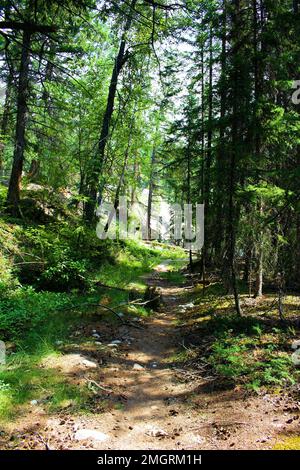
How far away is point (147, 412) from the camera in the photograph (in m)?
5.06

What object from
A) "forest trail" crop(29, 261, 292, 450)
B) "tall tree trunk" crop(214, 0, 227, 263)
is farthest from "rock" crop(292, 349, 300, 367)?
"tall tree trunk" crop(214, 0, 227, 263)

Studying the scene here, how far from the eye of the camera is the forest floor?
412 centimetres

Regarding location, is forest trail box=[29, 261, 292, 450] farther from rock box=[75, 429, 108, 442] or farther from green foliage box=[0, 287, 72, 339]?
green foliage box=[0, 287, 72, 339]

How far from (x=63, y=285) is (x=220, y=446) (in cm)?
718

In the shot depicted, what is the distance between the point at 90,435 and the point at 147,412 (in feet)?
3.59

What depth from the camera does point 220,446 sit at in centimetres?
404

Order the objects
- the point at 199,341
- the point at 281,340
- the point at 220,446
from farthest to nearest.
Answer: the point at 199,341 → the point at 281,340 → the point at 220,446

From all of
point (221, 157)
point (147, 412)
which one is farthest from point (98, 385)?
point (221, 157)

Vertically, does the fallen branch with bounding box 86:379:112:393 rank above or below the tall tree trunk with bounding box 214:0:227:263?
below

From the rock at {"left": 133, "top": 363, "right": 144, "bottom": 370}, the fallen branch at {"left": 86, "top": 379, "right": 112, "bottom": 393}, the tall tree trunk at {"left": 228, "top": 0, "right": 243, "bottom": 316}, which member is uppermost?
the tall tree trunk at {"left": 228, "top": 0, "right": 243, "bottom": 316}

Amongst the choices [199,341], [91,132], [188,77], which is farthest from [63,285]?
[188,77]

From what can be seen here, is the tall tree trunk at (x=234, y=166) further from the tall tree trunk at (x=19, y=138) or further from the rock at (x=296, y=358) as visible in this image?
the tall tree trunk at (x=19, y=138)

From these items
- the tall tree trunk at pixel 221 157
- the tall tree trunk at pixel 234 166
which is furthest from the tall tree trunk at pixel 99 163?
the tall tree trunk at pixel 234 166
